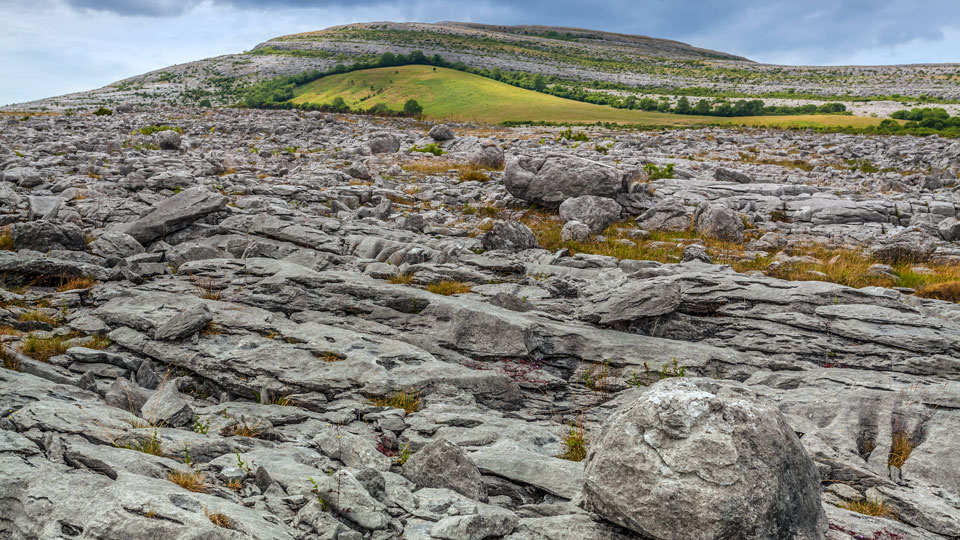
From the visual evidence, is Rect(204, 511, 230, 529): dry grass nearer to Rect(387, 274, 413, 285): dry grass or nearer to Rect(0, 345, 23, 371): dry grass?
Rect(0, 345, 23, 371): dry grass

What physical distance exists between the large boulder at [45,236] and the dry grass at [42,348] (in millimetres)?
5196

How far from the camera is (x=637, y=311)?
9.34 metres

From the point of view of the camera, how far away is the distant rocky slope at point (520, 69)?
104250mm

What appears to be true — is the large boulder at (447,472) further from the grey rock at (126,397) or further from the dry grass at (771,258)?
the dry grass at (771,258)

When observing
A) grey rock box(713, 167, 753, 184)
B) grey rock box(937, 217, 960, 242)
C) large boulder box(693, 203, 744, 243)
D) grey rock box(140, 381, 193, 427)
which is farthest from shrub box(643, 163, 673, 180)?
grey rock box(140, 381, 193, 427)

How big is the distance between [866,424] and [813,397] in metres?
0.65

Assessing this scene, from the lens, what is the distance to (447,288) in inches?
431

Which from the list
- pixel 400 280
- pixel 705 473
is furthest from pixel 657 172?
pixel 705 473

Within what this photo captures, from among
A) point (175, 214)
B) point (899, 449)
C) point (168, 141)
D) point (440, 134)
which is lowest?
point (899, 449)

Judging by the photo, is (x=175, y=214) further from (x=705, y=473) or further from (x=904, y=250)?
(x=904, y=250)

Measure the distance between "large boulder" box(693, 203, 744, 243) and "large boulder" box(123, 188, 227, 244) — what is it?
15.1 metres

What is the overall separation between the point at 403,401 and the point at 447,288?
13.7 ft

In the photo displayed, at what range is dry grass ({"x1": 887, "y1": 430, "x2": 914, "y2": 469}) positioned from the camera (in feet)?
19.6

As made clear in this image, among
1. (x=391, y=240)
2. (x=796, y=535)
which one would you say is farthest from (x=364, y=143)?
(x=796, y=535)
